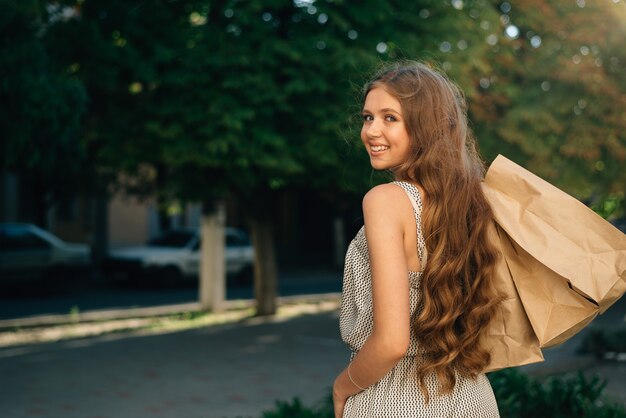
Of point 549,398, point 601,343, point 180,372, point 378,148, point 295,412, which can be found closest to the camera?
point 378,148

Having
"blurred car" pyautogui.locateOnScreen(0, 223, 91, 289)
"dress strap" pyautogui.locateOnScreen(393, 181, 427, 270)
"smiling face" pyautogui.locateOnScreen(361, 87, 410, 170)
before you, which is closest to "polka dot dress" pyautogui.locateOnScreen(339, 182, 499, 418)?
"dress strap" pyautogui.locateOnScreen(393, 181, 427, 270)

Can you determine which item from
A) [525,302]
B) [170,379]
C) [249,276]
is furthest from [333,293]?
[525,302]

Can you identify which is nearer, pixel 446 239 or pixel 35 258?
pixel 446 239

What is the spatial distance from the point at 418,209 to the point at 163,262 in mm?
18906

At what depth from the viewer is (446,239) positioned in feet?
6.73

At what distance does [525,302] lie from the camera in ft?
6.92

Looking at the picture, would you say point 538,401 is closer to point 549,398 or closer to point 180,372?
point 549,398

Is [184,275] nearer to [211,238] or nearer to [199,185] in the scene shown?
[211,238]

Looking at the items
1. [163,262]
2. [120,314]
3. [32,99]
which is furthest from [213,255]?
[32,99]

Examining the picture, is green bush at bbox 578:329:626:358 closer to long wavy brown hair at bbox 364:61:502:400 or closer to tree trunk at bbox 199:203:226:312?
long wavy brown hair at bbox 364:61:502:400

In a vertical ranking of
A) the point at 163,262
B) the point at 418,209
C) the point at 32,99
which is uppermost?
the point at 32,99

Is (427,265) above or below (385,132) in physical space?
below

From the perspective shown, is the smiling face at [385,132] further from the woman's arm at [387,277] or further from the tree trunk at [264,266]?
the tree trunk at [264,266]

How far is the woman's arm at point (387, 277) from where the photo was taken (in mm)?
1918
